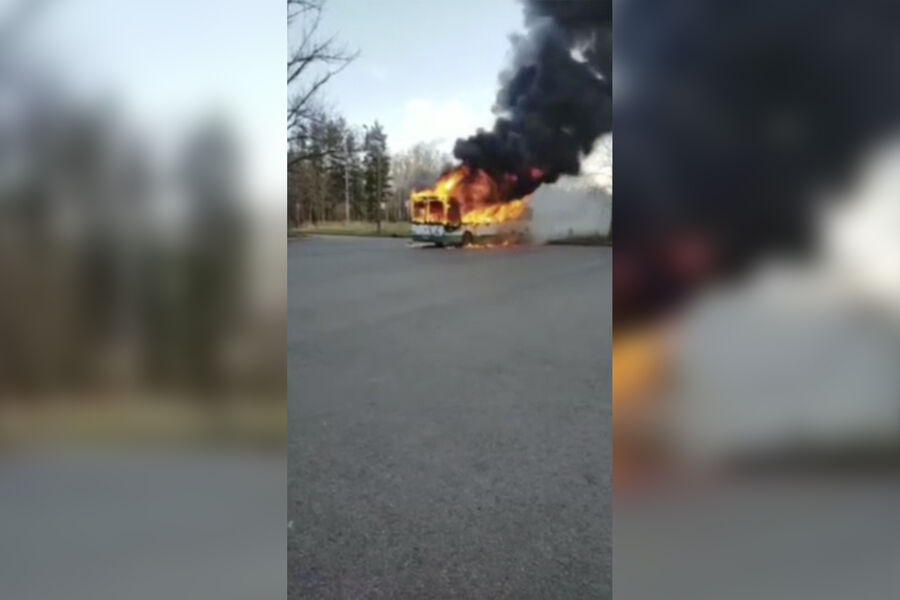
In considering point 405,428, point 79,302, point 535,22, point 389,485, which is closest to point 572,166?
point 535,22

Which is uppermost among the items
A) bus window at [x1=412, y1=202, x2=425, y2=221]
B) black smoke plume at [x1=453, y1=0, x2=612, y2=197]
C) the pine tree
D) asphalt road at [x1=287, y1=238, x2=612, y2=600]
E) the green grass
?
black smoke plume at [x1=453, y1=0, x2=612, y2=197]

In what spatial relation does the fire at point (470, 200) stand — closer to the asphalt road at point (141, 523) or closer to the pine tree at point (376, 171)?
the pine tree at point (376, 171)

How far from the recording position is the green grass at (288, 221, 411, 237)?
1521mm

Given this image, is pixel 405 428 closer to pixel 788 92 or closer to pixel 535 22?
pixel 535 22

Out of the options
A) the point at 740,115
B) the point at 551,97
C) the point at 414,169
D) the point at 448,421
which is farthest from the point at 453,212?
the point at 740,115

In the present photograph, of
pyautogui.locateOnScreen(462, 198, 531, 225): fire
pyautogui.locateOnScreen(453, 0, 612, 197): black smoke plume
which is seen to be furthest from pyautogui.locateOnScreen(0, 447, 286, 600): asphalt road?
pyautogui.locateOnScreen(462, 198, 531, 225): fire

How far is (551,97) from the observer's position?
148cm

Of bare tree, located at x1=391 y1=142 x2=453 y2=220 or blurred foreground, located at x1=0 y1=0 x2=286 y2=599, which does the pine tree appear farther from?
blurred foreground, located at x1=0 y1=0 x2=286 y2=599

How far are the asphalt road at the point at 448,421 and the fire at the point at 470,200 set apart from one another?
12 centimetres

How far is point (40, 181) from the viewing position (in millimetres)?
866

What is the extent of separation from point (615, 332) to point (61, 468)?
34.1 inches

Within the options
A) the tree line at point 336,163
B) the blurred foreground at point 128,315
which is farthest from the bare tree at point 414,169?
the blurred foreground at point 128,315

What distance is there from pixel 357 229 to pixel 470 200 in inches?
16.1

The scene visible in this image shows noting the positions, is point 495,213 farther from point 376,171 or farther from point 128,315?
point 128,315
